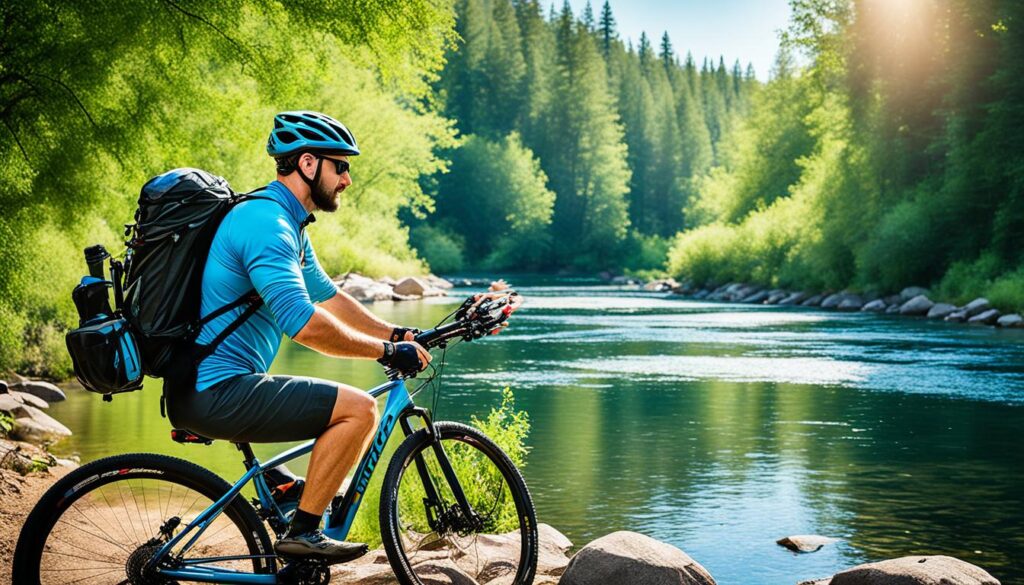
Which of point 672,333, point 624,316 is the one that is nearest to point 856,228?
point 624,316

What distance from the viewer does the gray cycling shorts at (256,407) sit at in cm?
430

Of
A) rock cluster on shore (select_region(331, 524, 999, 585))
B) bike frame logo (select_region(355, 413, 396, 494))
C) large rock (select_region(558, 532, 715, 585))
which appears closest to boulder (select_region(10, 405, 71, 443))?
rock cluster on shore (select_region(331, 524, 999, 585))

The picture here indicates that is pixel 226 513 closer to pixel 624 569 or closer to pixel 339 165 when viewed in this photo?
pixel 339 165

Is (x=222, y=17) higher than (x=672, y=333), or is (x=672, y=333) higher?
(x=222, y=17)

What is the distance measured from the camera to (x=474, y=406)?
55.5 feet

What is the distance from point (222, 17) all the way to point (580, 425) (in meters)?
6.93

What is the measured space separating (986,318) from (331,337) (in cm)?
3296

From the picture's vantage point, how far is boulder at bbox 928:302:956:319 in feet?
120

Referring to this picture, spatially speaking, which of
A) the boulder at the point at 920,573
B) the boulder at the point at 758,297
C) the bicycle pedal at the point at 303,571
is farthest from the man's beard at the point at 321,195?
the boulder at the point at 758,297

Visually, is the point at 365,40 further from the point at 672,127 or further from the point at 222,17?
the point at 672,127

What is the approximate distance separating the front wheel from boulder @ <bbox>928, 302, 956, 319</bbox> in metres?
33.6

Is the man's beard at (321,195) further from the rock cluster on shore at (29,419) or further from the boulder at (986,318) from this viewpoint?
the boulder at (986,318)

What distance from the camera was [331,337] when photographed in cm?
426

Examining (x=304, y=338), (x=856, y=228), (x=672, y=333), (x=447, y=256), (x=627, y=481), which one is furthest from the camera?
(x=447, y=256)
